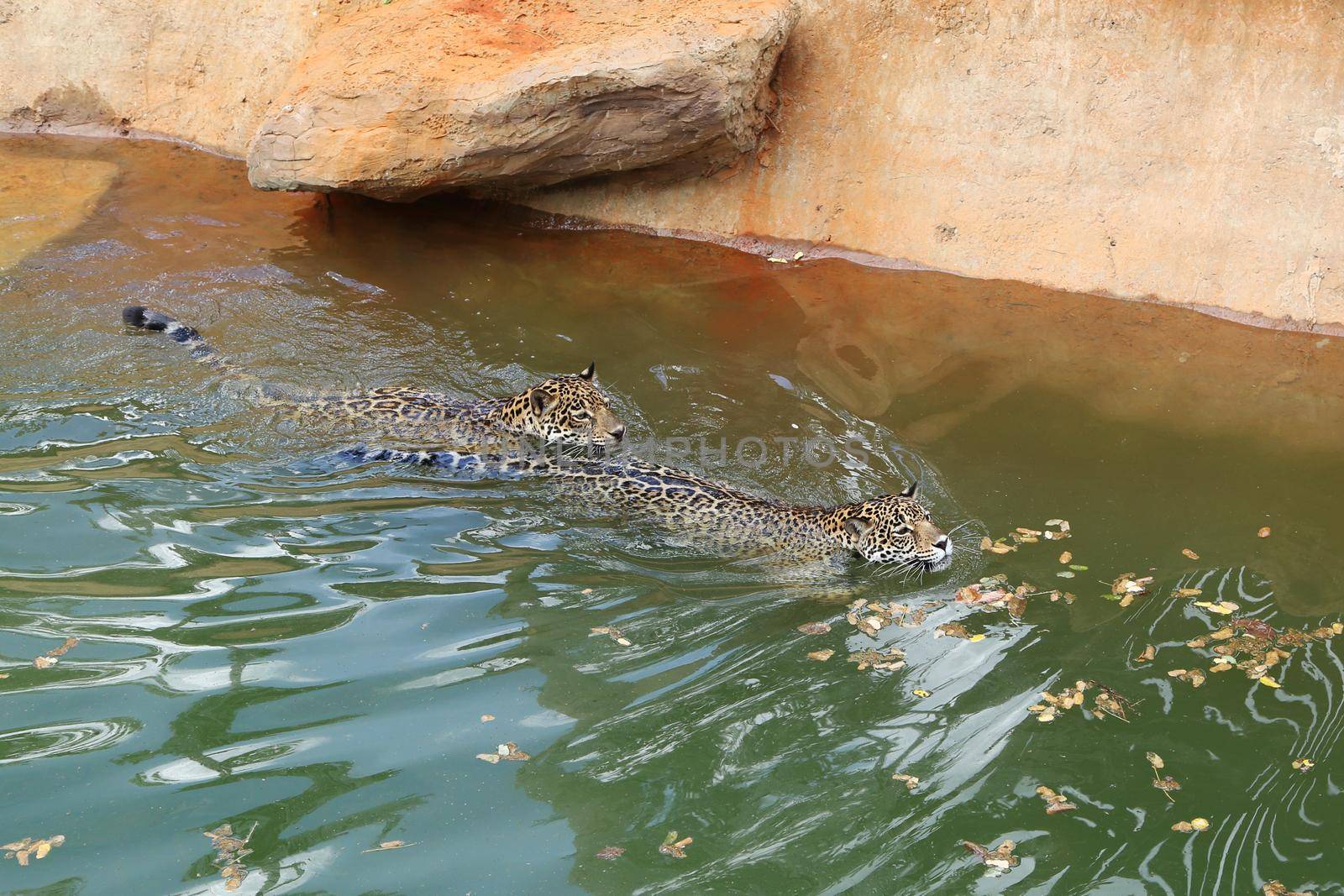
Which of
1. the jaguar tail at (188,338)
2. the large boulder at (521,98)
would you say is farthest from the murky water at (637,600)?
the large boulder at (521,98)

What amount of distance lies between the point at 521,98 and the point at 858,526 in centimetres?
551

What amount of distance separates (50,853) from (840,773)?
352 centimetres

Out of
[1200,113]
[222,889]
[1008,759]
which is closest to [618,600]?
[1008,759]

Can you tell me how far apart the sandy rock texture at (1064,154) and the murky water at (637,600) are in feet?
1.81

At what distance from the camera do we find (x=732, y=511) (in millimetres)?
8141

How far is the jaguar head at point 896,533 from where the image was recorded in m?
7.59

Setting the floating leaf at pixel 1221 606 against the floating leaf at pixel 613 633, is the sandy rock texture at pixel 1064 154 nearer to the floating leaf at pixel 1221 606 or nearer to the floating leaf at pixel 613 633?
the floating leaf at pixel 1221 606

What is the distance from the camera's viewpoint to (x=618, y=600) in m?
7.20

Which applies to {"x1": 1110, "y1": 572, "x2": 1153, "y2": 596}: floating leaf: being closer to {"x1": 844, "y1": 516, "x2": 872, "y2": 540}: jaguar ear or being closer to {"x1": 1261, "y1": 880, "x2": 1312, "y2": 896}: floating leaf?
{"x1": 844, "y1": 516, "x2": 872, "y2": 540}: jaguar ear

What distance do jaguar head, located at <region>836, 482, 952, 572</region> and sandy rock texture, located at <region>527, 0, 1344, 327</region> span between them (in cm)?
466

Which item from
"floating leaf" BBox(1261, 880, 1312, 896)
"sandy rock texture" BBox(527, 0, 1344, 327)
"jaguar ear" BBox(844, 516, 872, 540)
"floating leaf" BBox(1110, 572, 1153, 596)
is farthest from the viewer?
"sandy rock texture" BBox(527, 0, 1344, 327)

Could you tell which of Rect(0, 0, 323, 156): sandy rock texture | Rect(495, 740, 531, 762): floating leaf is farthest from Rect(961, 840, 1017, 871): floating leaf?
Rect(0, 0, 323, 156): sandy rock texture

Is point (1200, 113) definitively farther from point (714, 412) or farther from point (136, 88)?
point (136, 88)

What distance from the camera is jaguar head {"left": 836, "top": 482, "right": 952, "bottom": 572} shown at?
24.9 ft
